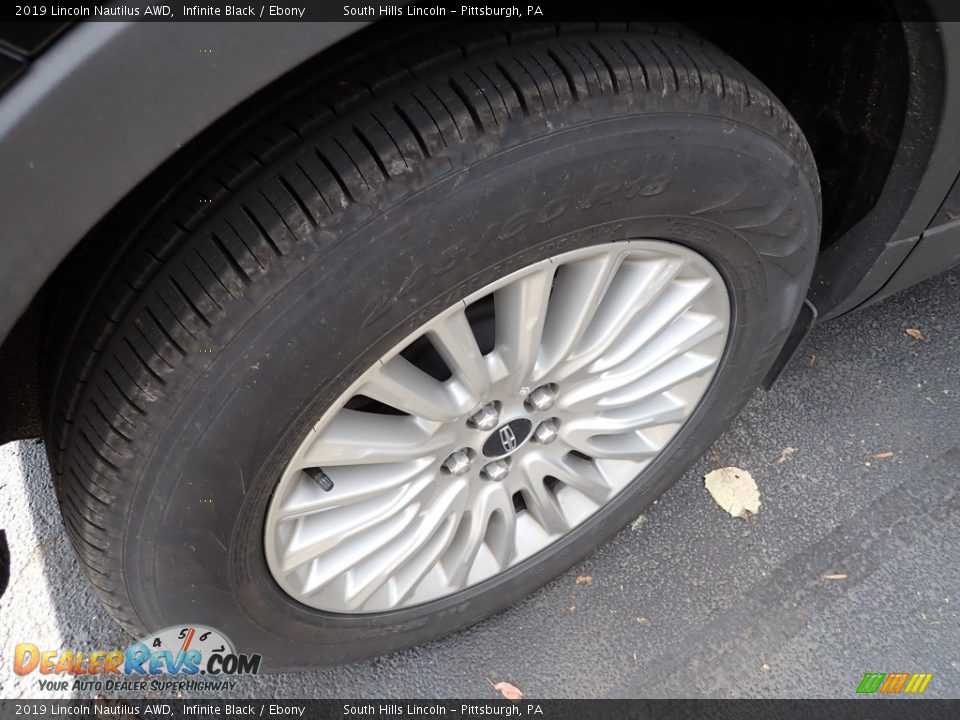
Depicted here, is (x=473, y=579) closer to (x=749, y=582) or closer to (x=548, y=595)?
(x=548, y=595)

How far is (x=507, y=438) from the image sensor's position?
4.55 feet

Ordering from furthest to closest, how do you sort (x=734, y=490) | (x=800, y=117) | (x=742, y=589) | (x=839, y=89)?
(x=734, y=490) < (x=742, y=589) < (x=800, y=117) < (x=839, y=89)

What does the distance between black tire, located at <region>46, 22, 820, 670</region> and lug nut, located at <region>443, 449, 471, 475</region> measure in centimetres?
34

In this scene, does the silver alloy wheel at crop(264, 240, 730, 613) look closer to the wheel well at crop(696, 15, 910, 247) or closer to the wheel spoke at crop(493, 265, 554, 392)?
the wheel spoke at crop(493, 265, 554, 392)

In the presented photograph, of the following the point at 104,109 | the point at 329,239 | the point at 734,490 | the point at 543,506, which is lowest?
the point at 734,490

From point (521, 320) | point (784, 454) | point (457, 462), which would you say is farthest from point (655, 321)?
point (784, 454)

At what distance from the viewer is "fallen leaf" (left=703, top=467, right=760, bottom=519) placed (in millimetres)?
1868

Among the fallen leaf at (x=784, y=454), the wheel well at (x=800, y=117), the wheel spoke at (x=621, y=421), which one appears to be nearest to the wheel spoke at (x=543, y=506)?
the wheel spoke at (x=621, y=421)

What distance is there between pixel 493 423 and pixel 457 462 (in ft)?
0.34

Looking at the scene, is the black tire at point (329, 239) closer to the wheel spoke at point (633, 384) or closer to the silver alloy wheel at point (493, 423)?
the silver alloy wheel at point (493, 423)

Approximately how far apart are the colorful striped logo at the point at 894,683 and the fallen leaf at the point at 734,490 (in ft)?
1.40

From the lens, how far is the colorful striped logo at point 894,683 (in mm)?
1572

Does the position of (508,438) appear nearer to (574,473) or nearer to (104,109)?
(574,473)

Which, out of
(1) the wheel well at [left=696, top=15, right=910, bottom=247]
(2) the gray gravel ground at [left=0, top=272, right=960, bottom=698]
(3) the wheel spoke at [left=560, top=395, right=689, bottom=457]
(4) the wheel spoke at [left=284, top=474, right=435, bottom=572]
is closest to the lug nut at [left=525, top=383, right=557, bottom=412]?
(3) the wheel spoke at [left=560, top=395, right=689, bottom=457]
